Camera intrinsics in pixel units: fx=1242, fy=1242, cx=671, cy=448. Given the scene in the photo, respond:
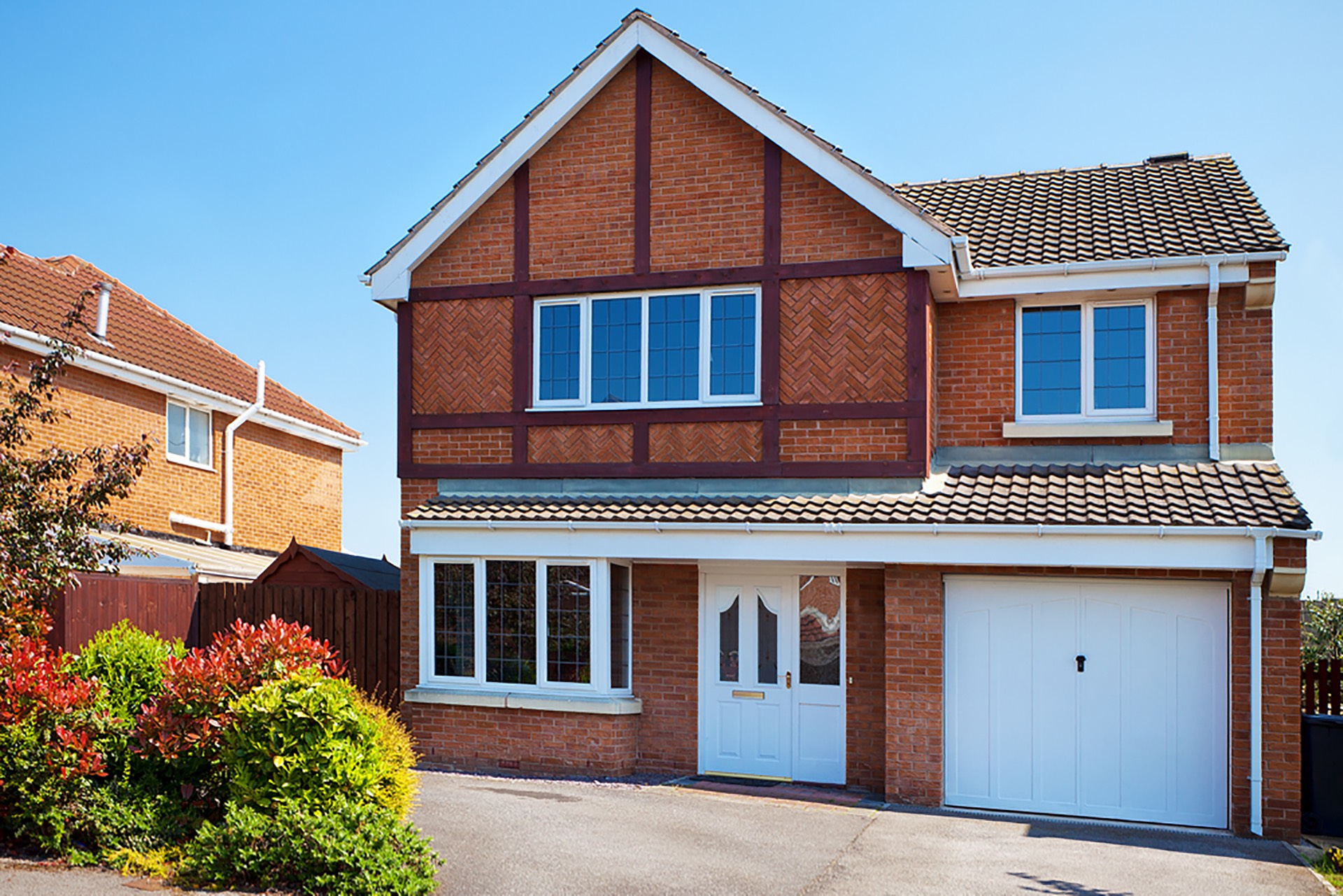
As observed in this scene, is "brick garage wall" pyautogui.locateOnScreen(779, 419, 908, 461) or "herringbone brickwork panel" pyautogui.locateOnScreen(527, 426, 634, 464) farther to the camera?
"herringbone brickwork panel" pyautogui.locateOnScreen(527, 426, 634, 464)

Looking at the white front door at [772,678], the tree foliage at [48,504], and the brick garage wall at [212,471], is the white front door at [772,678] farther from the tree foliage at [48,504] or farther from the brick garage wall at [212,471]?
the brick garage wall at [212,471]

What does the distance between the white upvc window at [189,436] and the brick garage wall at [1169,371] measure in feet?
45.6

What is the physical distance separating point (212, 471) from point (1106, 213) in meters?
15.8

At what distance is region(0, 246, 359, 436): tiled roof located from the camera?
19.3 m

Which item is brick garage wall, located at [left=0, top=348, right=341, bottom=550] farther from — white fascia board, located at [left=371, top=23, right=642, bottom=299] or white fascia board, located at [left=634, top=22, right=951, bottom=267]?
white fascia board, located at [left=634, top=22, right=951, bottom=267]

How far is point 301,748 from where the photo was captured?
28.7 ft

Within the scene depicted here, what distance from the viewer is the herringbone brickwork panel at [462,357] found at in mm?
14523

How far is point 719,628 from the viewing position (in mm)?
13797

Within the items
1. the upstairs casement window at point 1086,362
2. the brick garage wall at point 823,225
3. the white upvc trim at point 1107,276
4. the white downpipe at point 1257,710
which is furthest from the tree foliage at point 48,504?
the white downpipe at point 1257,710

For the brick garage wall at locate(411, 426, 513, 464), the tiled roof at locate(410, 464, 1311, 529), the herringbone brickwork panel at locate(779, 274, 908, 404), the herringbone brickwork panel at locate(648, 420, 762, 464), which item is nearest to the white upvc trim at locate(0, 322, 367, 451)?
the brick garage wall at locate(411, 426, 513, 464)

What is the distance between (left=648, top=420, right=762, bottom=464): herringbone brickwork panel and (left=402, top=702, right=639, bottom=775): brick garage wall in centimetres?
293

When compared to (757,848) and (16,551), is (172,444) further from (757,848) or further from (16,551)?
(757,848)

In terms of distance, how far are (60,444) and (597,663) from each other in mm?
10184

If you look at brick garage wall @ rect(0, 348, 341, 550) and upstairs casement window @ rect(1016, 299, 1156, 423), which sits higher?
upstairs casement window @ rect(1016, 299, 1156, 423)
